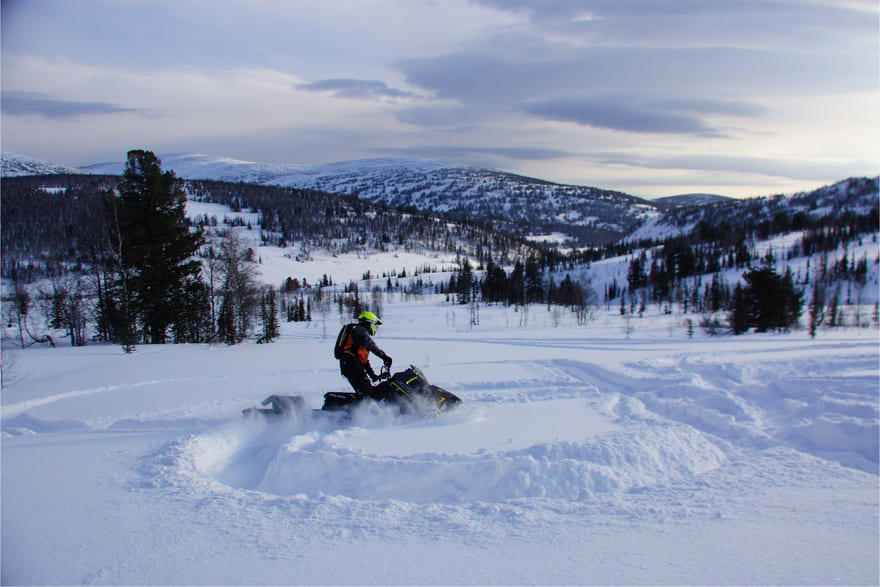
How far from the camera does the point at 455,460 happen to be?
529cm

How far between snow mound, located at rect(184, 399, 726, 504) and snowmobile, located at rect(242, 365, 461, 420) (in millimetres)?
416

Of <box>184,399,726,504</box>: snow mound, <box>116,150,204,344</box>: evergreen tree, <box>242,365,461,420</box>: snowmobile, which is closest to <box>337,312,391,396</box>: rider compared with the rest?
<box>242,365,461,420</box>: snowmobile

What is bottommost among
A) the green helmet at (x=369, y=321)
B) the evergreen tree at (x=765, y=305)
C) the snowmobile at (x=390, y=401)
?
the evergreen tree at (x=765, y=305)

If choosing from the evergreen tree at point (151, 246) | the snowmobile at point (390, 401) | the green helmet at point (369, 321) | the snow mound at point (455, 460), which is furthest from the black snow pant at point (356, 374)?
the evergreen tree at point (151, 246)

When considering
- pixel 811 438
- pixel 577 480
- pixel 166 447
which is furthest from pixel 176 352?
pixel 811 438

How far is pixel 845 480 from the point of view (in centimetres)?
477

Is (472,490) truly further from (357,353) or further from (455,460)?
(357,353)

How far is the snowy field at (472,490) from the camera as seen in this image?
11.4 ft

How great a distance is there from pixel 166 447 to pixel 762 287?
129ft

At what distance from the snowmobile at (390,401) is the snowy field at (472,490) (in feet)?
0.82

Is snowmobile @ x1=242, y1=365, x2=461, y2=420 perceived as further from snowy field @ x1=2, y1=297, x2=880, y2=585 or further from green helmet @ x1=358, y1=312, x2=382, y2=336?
green helmet @ x1=358, y1=312, x2=382, y2=336

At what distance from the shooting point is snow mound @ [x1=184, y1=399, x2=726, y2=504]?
188 inches

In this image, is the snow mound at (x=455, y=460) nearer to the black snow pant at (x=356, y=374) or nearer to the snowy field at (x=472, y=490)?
the snowy field at (x=472, y=490)

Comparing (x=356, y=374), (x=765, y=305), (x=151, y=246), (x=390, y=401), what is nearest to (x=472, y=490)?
(x=390, y=401)
